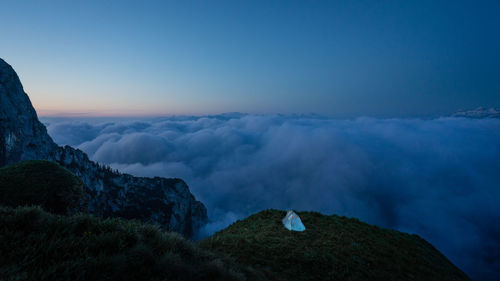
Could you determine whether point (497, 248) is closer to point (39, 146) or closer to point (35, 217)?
point (35, 217)

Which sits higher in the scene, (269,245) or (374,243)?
(269,245)

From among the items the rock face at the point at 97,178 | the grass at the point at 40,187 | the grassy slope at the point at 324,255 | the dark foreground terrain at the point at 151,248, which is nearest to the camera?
the dark foreground terrain at the point at 151,248

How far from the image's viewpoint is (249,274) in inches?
257

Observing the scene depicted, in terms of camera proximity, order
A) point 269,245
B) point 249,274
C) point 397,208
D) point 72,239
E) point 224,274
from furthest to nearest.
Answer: point 397,208 < point 269,245 < point 249,274 < point 224,274 < point 72,239

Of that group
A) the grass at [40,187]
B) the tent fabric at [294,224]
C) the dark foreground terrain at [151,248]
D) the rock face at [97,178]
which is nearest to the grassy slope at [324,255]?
the dark foreground terrain at [151,248]

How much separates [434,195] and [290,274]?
838ft

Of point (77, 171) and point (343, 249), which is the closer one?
point (343, 249)

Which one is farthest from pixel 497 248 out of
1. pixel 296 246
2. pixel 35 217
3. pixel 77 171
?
pixel 77 171

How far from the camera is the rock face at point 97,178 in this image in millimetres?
52000

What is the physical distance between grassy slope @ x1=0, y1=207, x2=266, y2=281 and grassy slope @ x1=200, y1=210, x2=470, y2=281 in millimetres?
5106

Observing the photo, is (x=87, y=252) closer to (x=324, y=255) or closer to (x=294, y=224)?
(x=324, y=255)

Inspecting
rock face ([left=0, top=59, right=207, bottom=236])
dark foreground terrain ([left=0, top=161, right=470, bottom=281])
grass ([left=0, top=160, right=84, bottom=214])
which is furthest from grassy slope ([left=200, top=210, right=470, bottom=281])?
rock face ([left=0, top=59, right=207, bottom=236])

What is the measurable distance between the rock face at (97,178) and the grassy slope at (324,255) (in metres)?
17.9

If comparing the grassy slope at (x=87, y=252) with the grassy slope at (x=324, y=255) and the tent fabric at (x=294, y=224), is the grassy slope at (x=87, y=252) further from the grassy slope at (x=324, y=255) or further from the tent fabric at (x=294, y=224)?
the tent fabric at (x=294, y=224)
